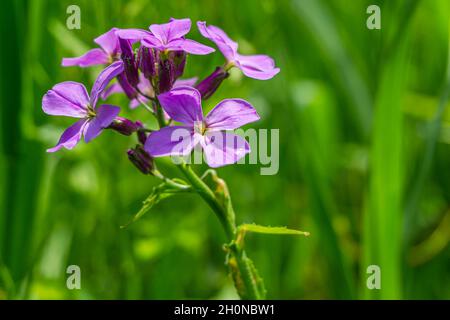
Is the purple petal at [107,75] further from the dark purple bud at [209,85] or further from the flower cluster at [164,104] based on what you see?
the dark purple bud at [209,85]

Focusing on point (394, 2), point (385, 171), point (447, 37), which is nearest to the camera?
point (385, 171)

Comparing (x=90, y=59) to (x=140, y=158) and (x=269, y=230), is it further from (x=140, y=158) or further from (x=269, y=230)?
(x=269, y=230)

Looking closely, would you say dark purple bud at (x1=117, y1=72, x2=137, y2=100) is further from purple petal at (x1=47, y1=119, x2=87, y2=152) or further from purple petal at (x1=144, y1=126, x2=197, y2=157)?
purple petal at (x1=144, y1=126, x2=197, y2=157)

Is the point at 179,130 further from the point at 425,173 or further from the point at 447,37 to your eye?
the point at 447,37

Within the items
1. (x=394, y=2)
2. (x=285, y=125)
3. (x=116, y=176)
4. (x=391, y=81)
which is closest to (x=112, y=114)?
(x=116, y=176)

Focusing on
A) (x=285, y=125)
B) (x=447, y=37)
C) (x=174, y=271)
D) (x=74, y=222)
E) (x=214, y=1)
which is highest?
(x=214, y=1)

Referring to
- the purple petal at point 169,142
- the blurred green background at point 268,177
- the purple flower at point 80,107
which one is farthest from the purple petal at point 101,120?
the blurred green background at point 268,177

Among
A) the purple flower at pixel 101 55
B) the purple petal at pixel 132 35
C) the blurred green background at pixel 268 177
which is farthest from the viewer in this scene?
the blurred green background at pixel 268 177
